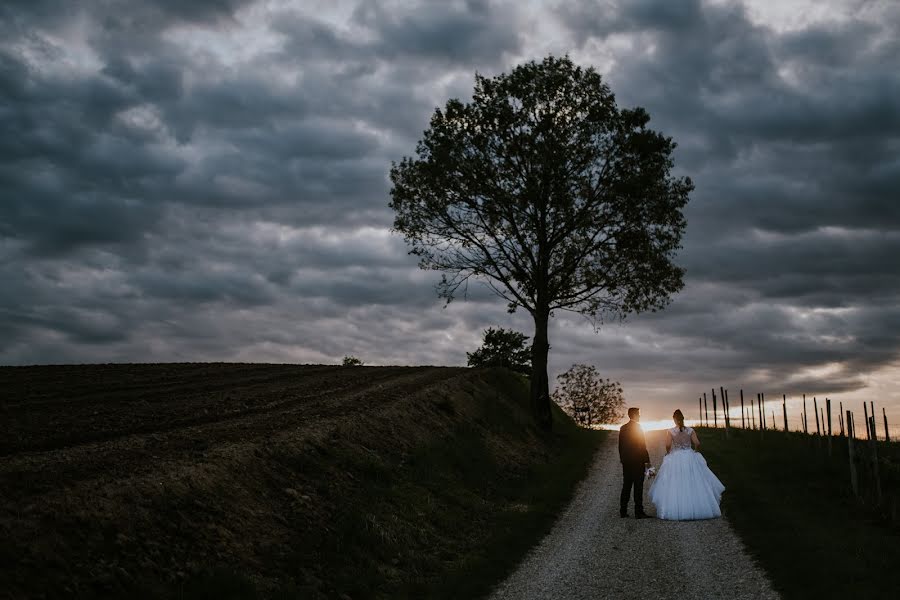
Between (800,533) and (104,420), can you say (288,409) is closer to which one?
(104,420)

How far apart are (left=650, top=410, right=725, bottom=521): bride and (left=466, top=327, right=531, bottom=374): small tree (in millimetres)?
47050

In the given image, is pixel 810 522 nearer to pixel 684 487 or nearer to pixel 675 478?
pixel 684 487

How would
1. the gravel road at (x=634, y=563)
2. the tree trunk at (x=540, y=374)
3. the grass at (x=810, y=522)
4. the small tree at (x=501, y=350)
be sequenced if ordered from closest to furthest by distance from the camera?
1. the gravel road at (x=634, y=563)
2. the grass at (x=810, y=522)
3. the tree trunk at (x=540, y=374)
4. the small tree at (x=501, y=350)

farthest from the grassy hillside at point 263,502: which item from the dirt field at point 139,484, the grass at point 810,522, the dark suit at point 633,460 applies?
the grass at point 810,522

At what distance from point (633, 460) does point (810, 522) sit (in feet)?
16.3

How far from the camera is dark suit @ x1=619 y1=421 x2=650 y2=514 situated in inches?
840

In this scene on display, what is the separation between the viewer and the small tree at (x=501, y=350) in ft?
230

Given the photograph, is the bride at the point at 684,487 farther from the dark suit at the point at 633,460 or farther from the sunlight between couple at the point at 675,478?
the dark suit at the point at 633,460

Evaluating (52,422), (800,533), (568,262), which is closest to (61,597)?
(52,422)

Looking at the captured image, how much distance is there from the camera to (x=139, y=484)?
44.5 ft

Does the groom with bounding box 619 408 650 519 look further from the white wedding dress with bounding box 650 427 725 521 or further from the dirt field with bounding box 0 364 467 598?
the dirt field with bounding box 0 364 467 598

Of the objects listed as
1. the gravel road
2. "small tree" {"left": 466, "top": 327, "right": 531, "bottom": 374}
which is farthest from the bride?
"small tree" {"left": 466, "top": 327, "right": 531, "bottom": 374}

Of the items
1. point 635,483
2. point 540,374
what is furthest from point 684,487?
point 540,374

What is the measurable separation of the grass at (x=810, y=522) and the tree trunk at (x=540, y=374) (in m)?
10.6
